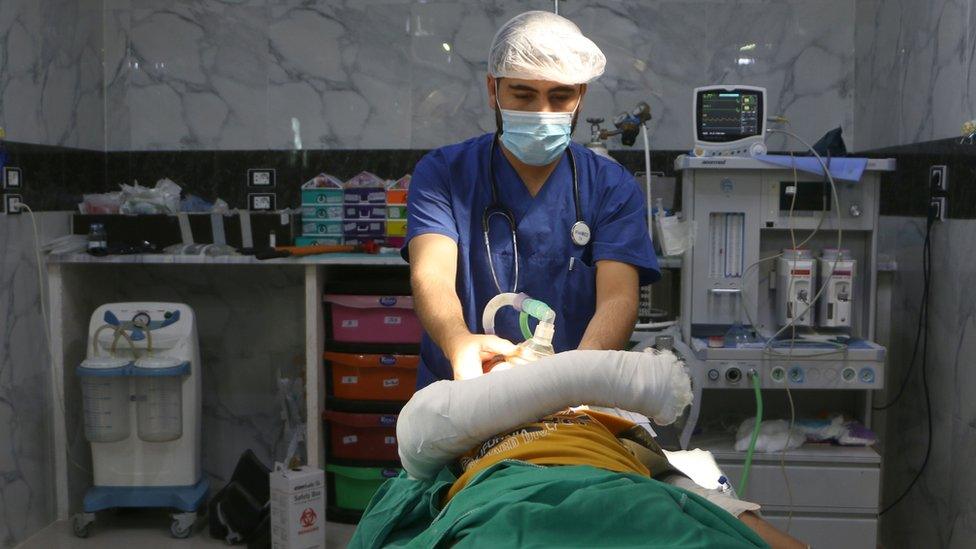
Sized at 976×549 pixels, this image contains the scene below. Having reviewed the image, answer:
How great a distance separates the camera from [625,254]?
7.03 feet

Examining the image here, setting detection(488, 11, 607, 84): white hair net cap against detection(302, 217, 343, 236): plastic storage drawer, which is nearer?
detection(488, 11, 607, 84): white hair net cap

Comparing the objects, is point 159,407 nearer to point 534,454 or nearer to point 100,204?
point 100,204

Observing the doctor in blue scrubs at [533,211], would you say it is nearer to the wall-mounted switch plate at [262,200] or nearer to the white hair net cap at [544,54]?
the white hair net cap at [544,54]

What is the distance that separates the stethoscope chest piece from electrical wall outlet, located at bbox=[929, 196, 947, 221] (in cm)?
154

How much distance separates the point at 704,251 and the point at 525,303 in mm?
1535

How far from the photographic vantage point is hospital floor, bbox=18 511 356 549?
371 centimetres

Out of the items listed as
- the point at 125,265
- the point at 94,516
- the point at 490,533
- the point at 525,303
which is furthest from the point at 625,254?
the point at 125,265

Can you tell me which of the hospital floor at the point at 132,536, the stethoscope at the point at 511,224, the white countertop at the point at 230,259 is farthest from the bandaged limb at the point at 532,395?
the hospital floor at the point at 132,536

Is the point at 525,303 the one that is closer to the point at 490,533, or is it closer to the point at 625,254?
the point at 625,254

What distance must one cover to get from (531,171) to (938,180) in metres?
1.59

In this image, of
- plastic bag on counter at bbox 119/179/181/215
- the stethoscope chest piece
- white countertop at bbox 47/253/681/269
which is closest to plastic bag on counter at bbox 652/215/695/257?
white countertop at bbox 47/253/681/269

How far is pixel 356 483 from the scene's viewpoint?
154 inches

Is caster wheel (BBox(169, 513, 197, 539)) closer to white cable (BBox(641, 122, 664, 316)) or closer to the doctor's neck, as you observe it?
white cable (BBox(641, 122, 664, 316))

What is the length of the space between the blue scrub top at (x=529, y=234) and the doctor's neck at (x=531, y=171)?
1 cm
